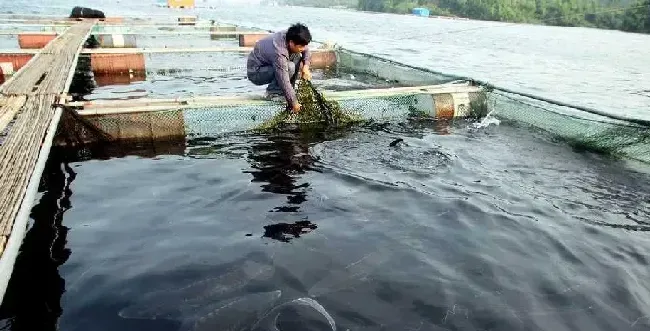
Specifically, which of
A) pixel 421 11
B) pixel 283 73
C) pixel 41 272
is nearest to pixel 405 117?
pixel 283 73

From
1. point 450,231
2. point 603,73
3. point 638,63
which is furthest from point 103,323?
point 638,63

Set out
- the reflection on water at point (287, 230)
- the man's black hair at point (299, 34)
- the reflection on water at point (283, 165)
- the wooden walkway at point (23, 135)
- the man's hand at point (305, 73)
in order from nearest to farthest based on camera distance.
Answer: the wooden walkway at point (23, 135), the reflection on water at point (287, 230), the reflection on water at point (283, 165), the man's black hair at point (299, 34), the man's hand at point (305, 73)

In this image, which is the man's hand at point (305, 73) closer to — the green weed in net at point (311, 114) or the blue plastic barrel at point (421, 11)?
the green weed in net at point (311, 114)

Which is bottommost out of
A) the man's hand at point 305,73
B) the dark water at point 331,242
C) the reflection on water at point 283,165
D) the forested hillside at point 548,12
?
the dark water at point 331,242

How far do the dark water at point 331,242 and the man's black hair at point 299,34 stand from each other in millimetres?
1757

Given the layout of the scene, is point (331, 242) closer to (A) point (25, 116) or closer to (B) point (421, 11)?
(A) point (25, 116)

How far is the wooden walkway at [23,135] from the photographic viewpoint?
3250mm

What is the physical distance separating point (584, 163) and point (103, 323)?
7.02 m

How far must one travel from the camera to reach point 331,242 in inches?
178

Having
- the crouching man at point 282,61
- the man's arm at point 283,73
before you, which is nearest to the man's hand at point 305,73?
the crouching man at point 282,61

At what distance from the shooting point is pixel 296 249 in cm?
436

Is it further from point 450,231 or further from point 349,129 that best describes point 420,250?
point 349,129

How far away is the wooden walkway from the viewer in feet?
10.7

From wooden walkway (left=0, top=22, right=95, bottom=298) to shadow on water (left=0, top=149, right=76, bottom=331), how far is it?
533mm
